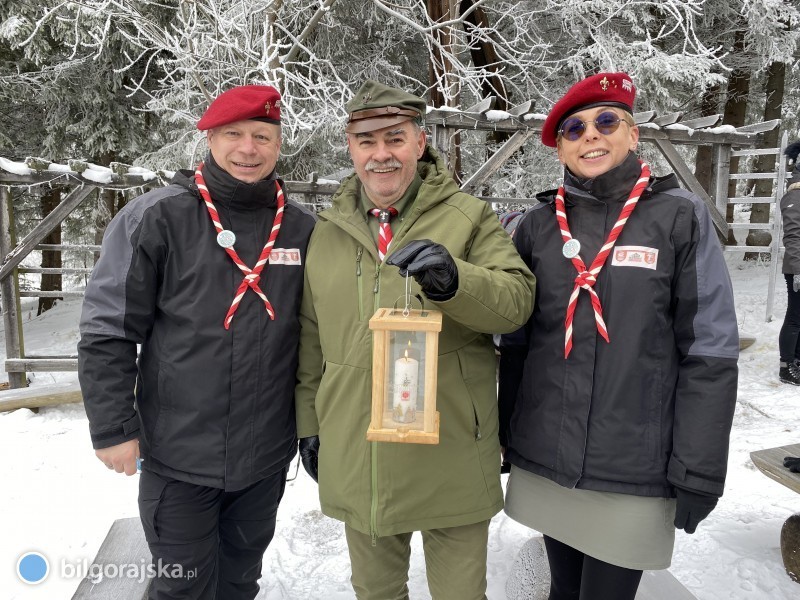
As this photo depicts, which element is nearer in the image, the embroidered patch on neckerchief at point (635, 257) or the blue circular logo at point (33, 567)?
the embroidered patch on neckerchief at point (635, 257)

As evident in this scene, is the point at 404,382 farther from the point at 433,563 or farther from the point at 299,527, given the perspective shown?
the point at 299,527

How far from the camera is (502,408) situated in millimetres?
2342

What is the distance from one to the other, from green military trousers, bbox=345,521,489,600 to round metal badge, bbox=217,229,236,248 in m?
1.29

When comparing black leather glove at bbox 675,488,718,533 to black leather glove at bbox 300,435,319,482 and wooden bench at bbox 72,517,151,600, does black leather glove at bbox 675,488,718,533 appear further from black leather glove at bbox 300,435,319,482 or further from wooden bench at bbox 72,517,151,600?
wooden bench at bbox 72,517,151,600

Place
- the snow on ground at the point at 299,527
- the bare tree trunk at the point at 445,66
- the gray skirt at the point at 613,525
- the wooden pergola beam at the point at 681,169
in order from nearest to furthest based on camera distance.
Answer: the gray skirt at the point at 613,525, the snow on ground at the point at 299,527, the wooden pergola beam at the point at 681,169, the bare tree trunk at the point at 445,66

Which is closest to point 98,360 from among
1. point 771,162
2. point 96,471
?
point 96,471

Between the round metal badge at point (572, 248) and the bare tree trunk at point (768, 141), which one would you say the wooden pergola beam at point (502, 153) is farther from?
the bare tree trunk at point (768, 141)

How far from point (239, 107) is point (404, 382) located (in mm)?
1310

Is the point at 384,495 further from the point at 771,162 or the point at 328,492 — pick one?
the point at 771,162

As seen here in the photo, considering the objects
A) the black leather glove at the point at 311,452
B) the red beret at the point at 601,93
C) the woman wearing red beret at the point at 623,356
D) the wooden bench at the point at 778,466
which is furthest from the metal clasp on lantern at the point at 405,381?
the wooden bench at the point at 778,466

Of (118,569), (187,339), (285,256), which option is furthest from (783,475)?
(118,569)

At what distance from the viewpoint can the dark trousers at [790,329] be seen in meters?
6.59

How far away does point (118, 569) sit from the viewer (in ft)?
9.04

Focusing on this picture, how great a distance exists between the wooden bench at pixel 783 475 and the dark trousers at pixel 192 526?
2665 mm
